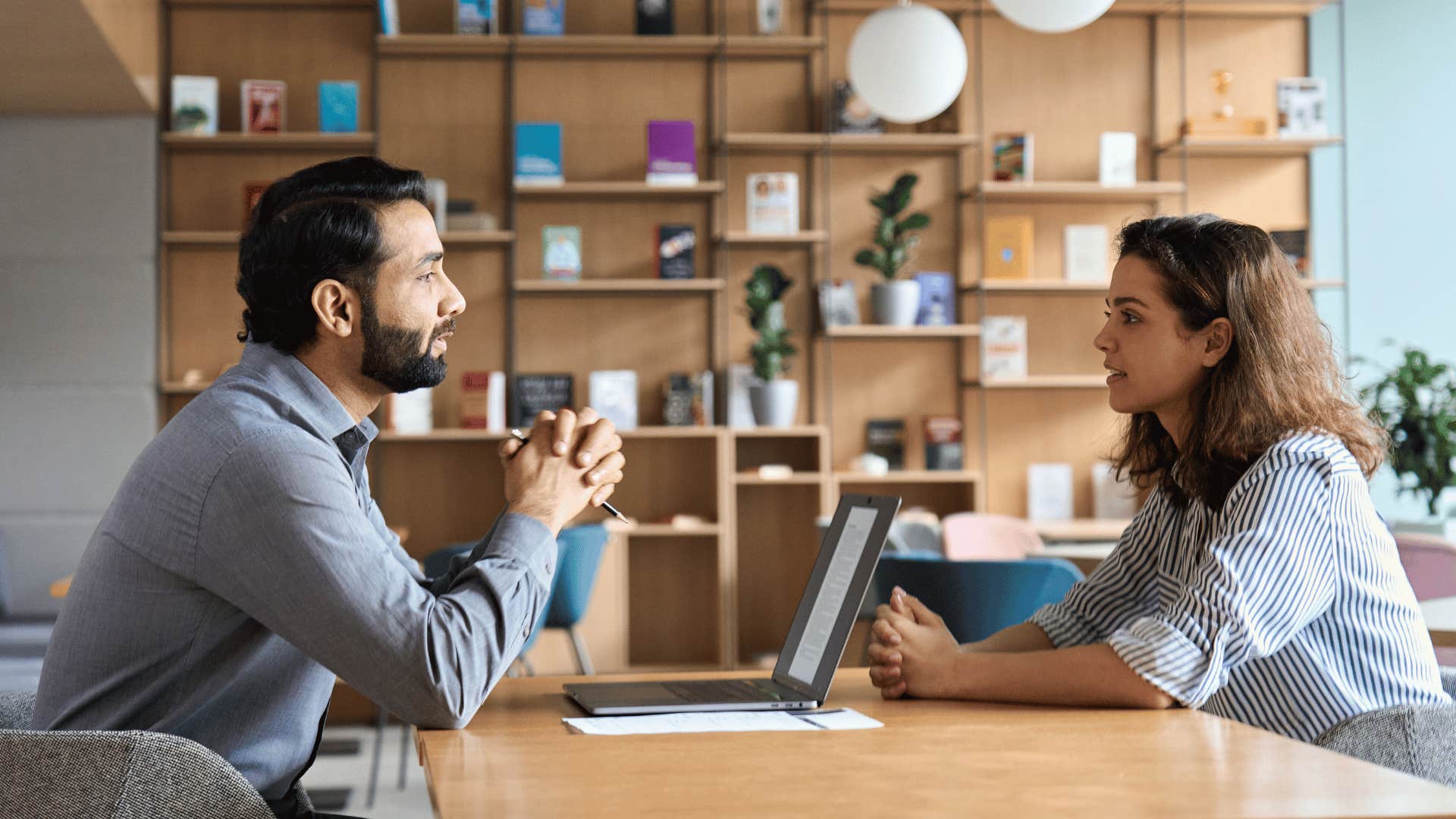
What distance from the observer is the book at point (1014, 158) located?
18.9ft

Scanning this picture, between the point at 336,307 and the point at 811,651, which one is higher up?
the point at 336,307

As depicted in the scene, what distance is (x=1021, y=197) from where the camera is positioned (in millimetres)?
6008

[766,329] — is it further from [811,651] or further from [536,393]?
[811,651]

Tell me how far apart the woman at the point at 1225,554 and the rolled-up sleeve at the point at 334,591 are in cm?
54

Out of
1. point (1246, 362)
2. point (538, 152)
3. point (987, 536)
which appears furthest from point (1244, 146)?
point (1246, 362)

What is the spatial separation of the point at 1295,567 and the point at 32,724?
57.0 inches

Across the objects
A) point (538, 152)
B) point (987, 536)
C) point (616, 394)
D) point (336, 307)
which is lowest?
point (987, 536)

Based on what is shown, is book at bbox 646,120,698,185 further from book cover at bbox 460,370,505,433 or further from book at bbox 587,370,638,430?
book cover at bbox 460,370,505,433

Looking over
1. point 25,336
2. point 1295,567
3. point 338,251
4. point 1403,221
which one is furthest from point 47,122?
point 1403,221

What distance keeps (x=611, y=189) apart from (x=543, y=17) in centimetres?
84

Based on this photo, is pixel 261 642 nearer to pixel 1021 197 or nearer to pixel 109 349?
pixel 109 349

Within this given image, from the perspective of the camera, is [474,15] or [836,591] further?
[474,15]

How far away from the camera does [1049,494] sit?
237 inches

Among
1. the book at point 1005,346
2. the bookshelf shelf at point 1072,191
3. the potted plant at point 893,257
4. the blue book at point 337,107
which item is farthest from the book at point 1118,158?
the blue book at point 337,107
